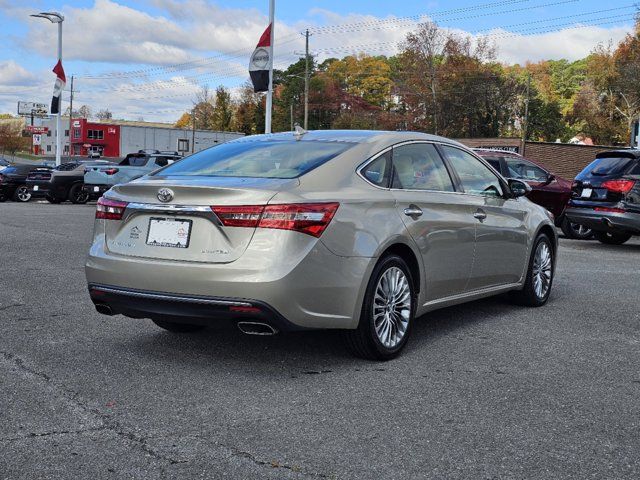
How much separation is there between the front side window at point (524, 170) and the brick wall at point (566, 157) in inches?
855

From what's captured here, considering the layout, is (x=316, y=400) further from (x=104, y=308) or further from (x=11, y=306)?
(x=11, y=306)

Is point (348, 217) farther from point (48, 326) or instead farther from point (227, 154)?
point (48, 326)

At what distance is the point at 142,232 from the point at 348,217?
1.31 meters

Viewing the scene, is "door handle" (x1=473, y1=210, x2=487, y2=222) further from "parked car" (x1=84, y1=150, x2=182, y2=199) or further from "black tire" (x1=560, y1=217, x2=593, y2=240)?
"parked car" (x1=84, y1=150, x2=182, y2=199)

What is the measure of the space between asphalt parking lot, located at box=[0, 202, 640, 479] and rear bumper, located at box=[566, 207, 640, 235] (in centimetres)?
620

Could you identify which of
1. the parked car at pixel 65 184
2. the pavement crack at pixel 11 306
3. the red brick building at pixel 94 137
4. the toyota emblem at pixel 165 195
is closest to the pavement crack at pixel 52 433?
the toyota emblem at pixel 165 195

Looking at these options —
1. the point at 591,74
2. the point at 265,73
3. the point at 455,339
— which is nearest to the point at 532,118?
the point at 591,74

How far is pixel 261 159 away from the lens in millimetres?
5398

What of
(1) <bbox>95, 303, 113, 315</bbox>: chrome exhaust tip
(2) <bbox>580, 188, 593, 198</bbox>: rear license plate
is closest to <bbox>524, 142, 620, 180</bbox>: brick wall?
(2) <bbox>580, 188, 593, 198</bbox>: rear license plate

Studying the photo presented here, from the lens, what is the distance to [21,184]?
94.9ft

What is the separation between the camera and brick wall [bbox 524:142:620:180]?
36688 millimetres

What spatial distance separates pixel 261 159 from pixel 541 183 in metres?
11.3

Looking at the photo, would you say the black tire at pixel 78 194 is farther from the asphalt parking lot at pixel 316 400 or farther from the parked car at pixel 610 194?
the asphalt parking lot at pixel 316 400

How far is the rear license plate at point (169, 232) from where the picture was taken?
183 inches
